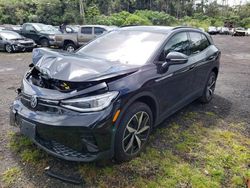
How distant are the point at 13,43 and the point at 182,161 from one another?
1341cm

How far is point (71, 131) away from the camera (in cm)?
271

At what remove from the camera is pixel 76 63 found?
3189mm

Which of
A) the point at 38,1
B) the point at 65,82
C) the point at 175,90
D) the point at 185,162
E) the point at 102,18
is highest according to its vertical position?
the point at 38,1

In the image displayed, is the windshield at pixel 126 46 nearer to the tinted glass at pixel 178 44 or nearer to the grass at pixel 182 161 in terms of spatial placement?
the tinted glass at pixel 178 44

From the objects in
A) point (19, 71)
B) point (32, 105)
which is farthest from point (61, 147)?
point (19, 71)

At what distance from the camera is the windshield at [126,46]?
Result: 368cm

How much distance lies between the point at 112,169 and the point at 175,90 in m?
1.62

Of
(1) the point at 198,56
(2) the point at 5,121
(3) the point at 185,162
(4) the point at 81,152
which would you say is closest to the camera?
(4) the point at 81,152

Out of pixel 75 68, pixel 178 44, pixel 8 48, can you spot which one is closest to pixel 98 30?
pixel 8 48

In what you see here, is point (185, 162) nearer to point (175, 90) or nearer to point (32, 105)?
point (175, 90)

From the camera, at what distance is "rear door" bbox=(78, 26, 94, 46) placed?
13.3 m

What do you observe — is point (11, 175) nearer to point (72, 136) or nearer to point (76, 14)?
point (72, 136)

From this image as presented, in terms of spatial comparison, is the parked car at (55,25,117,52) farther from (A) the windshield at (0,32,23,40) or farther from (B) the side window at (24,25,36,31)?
(B) the side window at (24,25,36,31)

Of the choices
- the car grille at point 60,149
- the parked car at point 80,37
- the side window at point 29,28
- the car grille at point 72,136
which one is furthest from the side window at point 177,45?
the side window at point 29,28
